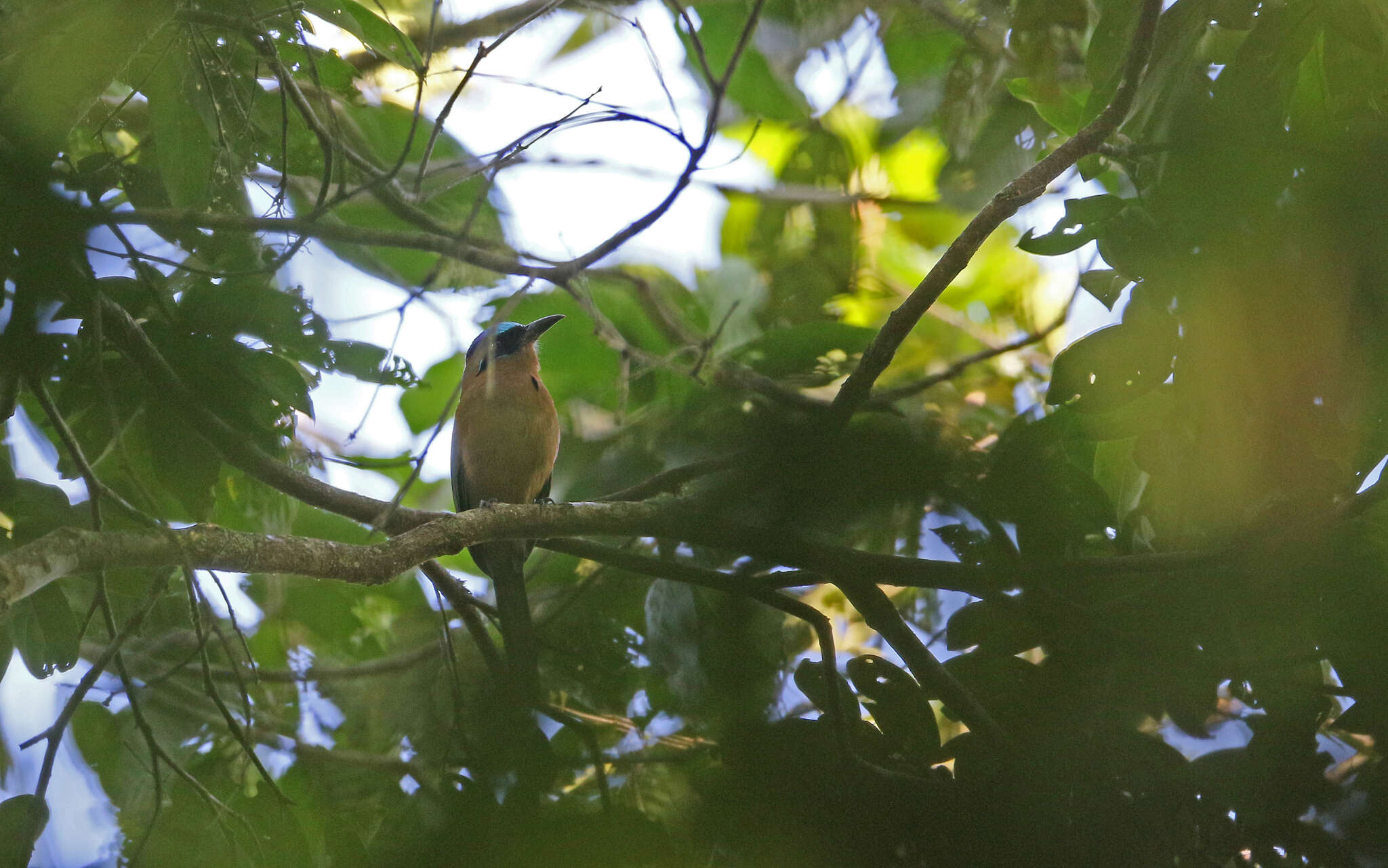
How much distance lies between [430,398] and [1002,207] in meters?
3.12

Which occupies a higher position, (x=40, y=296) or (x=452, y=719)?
(x=40, y=296)

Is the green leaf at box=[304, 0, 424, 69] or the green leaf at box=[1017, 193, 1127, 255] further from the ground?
the green leaf at box=[304, 0, 424, 69]

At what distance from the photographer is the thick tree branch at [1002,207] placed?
1.85m

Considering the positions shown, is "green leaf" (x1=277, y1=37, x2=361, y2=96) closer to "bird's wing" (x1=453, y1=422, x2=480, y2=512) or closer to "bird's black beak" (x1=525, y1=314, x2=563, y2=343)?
"bird's black beak" (x1=525, y1=314, x2=563, y2=343)

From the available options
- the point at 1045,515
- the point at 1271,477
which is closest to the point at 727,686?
the point at 1045,515

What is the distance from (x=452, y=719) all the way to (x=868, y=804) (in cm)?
58

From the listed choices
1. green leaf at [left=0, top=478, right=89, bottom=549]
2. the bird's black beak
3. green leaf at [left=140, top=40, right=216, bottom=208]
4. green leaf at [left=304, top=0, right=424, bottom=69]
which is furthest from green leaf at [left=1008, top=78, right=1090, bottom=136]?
green leaf at [left=0, top=478, right=89, bottom=549]

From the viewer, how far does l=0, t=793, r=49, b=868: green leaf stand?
1.37m

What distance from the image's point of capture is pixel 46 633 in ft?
6.43

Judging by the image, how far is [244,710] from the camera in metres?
1.87

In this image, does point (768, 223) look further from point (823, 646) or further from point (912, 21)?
point (823, 646)

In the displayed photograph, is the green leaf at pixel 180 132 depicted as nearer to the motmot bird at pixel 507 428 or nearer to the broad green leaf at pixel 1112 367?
the broad green leaf at pixel 1112 367

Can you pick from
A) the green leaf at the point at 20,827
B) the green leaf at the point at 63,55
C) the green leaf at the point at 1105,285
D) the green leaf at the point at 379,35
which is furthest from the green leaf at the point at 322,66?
the green leaf at the point at 1105,285

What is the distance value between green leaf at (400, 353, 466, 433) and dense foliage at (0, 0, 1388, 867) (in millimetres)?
1980
